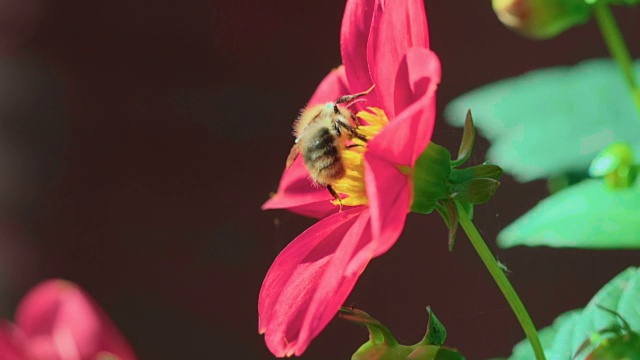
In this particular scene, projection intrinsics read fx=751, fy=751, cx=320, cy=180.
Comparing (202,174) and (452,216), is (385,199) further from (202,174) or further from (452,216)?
(202,174)

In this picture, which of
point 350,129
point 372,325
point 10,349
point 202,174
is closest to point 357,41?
point 350,129

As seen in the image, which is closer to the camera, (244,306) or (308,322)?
(308,322)

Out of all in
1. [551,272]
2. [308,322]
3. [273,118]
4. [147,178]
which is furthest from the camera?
[147,178]

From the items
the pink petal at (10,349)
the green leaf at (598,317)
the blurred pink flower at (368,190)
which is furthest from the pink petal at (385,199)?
the pink petal at (10,349)

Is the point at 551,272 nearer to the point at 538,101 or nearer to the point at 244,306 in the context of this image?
the point at 538,101

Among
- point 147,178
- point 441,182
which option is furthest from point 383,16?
point 147,178

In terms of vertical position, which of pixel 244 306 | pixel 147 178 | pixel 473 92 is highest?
pixel 473 92

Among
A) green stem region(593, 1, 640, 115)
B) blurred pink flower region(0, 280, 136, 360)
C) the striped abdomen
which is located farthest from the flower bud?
blurred pink flower region(0, 280, 136, 360)
